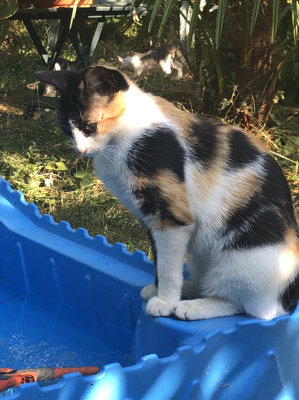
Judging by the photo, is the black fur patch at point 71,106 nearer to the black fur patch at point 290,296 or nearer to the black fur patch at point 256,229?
the black fur patch at point 256,229

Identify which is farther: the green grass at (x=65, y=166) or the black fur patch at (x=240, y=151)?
the green grass at (x=65, y=166)

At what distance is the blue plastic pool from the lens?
1.72 m

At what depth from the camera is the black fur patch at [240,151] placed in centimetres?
211

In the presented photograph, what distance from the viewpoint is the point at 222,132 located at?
85.2 inches

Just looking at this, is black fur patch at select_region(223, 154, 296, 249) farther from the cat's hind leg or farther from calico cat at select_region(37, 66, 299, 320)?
the cat's hind leg

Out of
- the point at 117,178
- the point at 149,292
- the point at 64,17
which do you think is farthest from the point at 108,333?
the point at 64,17

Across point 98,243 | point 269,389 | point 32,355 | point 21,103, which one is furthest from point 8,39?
point 269,389

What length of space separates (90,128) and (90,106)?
7cm

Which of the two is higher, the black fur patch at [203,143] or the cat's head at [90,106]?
the cat's head at [90,106]

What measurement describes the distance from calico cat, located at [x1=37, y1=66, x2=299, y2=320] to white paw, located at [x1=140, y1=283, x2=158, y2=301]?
0.37ft

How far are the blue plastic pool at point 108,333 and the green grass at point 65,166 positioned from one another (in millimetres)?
539

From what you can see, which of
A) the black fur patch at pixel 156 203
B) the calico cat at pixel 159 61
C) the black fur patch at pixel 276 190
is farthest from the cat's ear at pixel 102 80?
the calico cat at pixel 159 61

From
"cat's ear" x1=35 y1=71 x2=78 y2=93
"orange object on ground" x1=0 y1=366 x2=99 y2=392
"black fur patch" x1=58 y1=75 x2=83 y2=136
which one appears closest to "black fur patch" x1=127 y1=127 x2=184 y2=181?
"black fur patch" x1=58 y1=75 x2=83 y2=136

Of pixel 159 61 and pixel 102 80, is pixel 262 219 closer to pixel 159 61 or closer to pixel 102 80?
pixel 102 80
